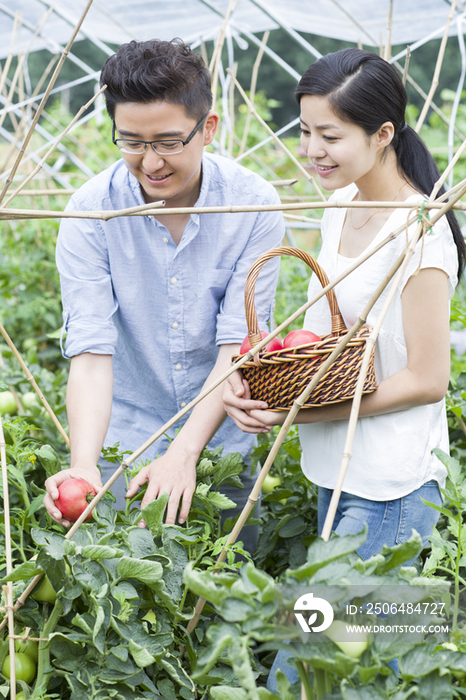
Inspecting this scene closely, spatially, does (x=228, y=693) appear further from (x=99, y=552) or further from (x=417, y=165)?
(x=417, y=165)

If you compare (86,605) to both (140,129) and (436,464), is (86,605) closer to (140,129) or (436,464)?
(436,464)

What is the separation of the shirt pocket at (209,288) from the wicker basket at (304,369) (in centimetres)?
28

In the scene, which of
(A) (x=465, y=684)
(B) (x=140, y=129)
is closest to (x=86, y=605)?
(A) (x=465, y=684)

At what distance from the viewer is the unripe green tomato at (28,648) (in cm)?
81

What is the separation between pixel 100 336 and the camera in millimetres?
1140

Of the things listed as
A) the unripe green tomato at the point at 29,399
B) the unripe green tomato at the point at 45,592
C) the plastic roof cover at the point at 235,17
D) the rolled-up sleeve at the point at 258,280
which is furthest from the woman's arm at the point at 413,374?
the plastic roof cover at the point at 235,17

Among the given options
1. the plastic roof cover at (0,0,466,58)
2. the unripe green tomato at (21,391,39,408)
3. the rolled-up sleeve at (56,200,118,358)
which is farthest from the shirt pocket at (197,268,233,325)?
the plastic roof cover at (0,0,466,58)

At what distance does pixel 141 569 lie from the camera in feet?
2.30

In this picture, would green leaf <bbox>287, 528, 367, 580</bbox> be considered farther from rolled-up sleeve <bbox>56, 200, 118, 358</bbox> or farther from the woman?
rolled-up sleeve <bbox>56, 200, 118, 358</bbox>

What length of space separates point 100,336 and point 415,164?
23.1 inches

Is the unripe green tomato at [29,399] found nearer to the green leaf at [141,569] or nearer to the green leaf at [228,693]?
the green leaf at [141,569]

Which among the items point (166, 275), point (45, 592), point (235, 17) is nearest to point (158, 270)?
point (166, 275)

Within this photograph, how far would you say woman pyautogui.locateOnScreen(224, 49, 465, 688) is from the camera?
92 cm

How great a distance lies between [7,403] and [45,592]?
0.82 meters
